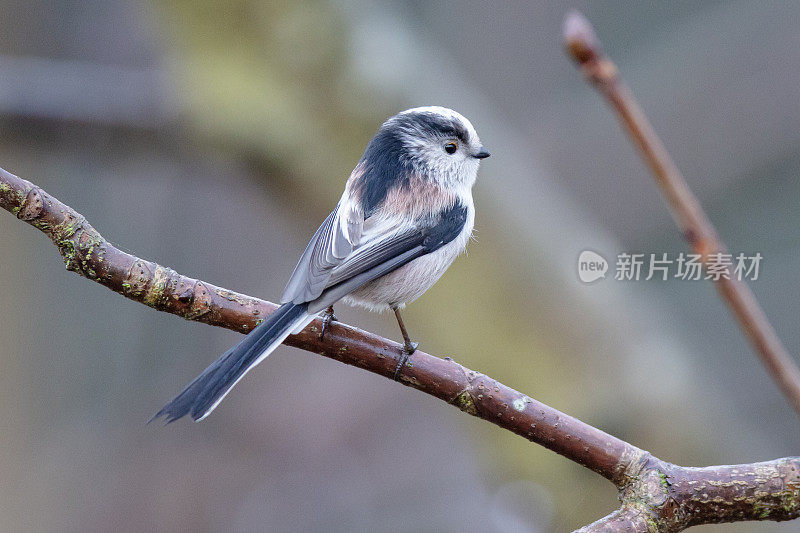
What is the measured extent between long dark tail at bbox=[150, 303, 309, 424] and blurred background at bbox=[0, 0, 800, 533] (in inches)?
70.3

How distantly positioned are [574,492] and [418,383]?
2.23m

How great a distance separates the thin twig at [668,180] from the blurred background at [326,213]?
2578 mm

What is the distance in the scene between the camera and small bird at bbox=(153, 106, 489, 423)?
5.10 ft

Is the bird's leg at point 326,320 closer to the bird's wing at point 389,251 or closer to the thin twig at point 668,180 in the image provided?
the bird's wing at point 389,251

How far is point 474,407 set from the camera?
58.2 inches

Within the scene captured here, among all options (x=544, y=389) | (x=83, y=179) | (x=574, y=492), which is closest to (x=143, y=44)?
(x=83, y=179)

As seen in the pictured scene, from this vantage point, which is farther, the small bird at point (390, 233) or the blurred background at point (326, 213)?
the blurred background at point (326, 213)

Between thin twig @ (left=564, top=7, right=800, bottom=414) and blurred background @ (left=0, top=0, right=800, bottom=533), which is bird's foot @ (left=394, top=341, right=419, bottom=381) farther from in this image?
blurred background @ (left=0, top=0, right=800, bottom=533)

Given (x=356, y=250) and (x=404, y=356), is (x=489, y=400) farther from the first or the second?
(x=356, y=250)

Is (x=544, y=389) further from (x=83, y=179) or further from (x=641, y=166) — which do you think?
(x=83, y=179)

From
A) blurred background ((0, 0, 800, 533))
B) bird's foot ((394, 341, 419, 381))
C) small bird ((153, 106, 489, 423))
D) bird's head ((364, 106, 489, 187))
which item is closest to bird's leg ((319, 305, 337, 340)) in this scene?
small bird ((153, 106, 489, 423))

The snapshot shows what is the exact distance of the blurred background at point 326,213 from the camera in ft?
11.3

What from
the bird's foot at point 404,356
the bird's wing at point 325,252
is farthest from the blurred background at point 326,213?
the bird's foot at point 404,356

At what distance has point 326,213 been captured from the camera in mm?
3531
